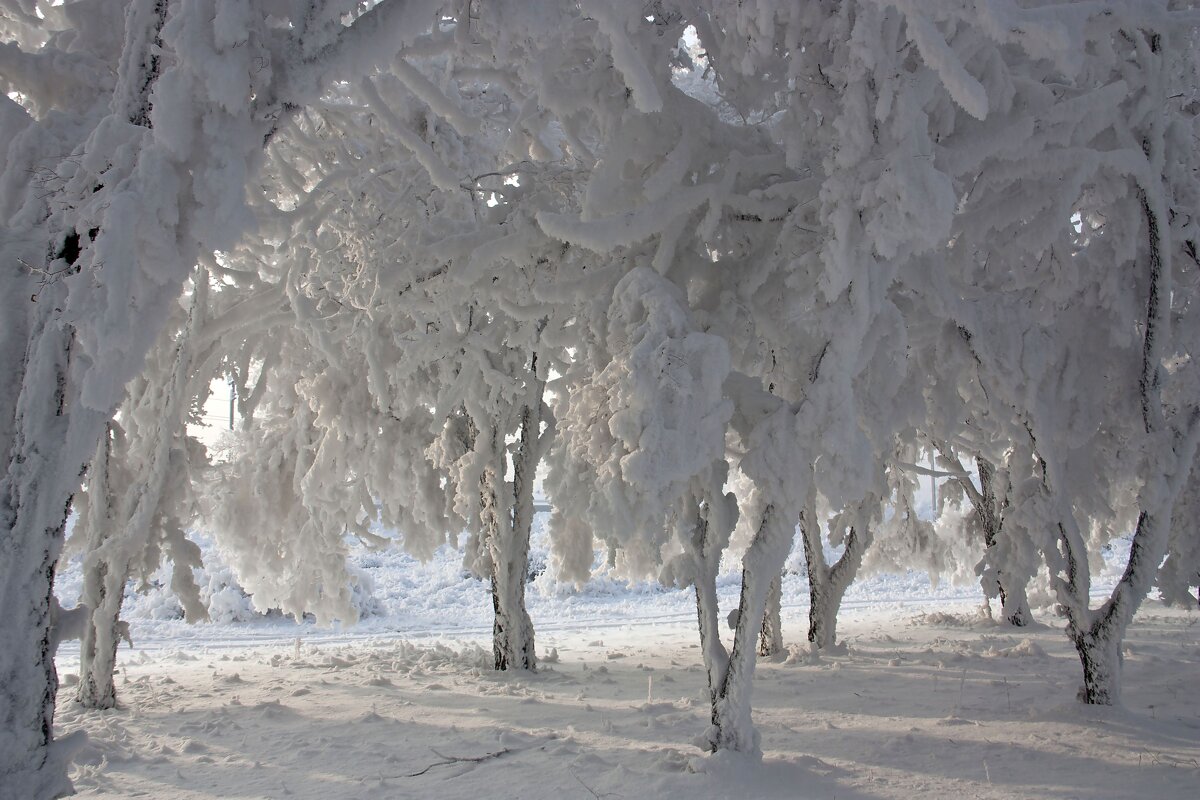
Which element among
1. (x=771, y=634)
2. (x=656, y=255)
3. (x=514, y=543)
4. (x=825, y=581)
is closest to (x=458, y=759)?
(x=656, y=255)

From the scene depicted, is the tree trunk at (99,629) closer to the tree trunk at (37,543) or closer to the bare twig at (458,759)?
the bare twig at (458,759)

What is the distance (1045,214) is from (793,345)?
2.11 meters

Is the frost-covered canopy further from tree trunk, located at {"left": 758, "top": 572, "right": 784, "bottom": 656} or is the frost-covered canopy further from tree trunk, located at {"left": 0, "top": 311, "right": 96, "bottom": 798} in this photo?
tree trunk, located at {"left": 758, "top": 572, "right": 784, "bottom": 656}

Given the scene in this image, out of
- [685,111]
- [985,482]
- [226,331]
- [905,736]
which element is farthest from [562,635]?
[685,111]

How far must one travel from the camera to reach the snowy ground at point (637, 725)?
4.91 meters

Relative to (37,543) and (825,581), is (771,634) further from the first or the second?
(37,543)

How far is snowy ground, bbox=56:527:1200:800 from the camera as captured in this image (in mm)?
4914

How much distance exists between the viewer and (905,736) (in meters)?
5.91

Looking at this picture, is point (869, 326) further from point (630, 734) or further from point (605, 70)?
point (630, 734)

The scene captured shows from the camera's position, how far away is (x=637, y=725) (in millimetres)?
6574

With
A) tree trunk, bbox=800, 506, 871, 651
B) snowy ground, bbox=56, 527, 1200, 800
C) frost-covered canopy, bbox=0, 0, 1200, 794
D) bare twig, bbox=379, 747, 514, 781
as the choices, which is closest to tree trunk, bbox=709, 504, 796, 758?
frost-covered canopy, bbox=0, 0, 1200, 794

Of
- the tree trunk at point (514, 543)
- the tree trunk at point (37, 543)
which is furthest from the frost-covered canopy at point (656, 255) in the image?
the tree trunk at point (514, 543)

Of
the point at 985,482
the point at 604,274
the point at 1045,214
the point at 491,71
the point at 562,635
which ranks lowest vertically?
the point at 562,635

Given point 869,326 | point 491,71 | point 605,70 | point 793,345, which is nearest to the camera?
point 869,326
